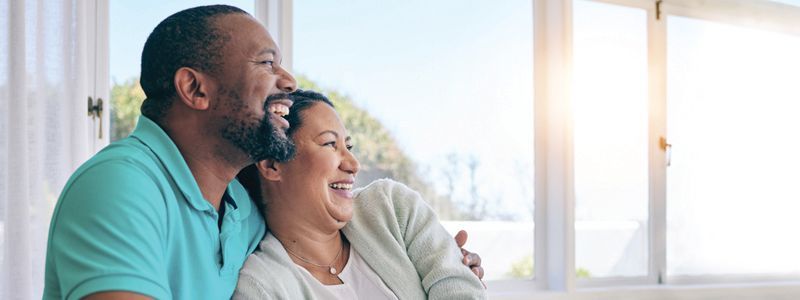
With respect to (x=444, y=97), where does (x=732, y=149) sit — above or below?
below

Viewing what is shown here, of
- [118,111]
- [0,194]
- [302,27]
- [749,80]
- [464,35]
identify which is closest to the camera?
[0,194]

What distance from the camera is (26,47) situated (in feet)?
7.69

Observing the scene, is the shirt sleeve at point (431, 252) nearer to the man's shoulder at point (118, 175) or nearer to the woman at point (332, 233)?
the woman at point (332, 233)

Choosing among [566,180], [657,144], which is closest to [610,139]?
[657,144]

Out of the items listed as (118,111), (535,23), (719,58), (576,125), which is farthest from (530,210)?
(118,111)

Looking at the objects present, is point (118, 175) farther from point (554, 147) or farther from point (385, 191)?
point (554, 147)

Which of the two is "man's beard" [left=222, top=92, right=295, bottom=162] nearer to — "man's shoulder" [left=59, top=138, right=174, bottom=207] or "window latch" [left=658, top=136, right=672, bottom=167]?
"man's shoulder" [left=59, top=138, right=174, bottom=207]

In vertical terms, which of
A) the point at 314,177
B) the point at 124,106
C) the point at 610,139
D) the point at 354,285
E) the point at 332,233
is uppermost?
the point at 124,106

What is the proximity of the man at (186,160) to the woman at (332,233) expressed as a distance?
179 mm

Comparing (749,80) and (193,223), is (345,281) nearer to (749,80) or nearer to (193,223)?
(193,223)

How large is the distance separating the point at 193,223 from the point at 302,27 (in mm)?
1950

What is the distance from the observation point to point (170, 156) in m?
1.27

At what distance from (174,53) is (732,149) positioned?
363 cm

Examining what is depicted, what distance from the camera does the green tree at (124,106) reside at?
2723mm
